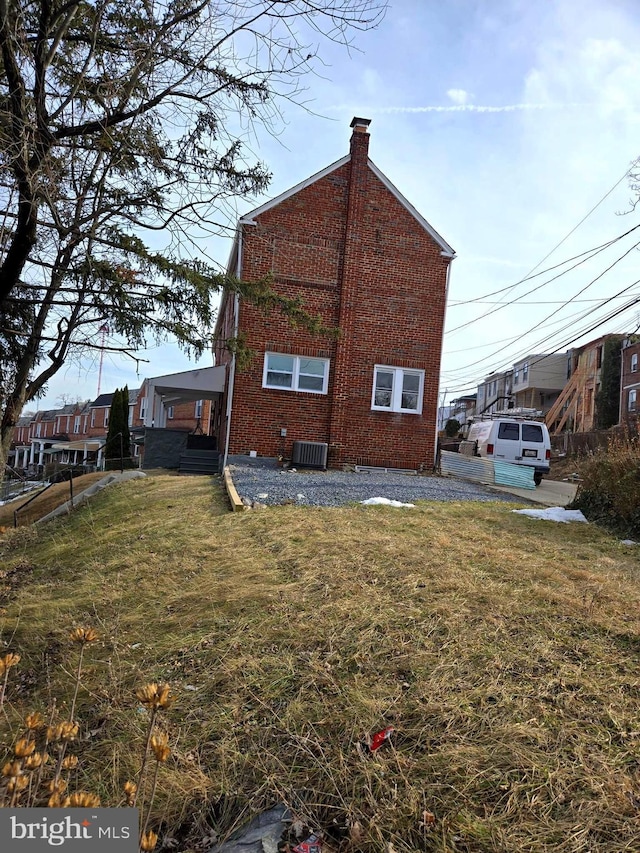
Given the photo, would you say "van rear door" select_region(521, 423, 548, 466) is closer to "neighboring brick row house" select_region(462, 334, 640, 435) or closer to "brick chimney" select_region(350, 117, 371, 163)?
"brick chimney" select_region(350, 117, 371, 163)

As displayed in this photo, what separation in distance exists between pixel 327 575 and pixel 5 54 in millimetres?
4556

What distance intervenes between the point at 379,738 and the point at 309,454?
37.8ft

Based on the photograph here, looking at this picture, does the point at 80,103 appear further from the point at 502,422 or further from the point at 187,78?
the point at 502,422

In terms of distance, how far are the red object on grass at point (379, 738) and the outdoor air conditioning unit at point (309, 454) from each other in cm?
1140

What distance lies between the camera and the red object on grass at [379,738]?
8.54 feet

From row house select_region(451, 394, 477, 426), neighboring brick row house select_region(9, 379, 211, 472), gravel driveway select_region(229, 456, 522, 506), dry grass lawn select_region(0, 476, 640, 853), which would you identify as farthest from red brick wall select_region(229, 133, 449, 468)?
row house select_region(451, 394, 477, 426)

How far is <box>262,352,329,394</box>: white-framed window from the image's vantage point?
14.3 meters

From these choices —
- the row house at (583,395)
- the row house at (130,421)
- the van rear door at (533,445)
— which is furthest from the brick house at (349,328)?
the row house at (583,395)

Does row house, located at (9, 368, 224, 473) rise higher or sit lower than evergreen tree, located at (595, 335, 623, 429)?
lower

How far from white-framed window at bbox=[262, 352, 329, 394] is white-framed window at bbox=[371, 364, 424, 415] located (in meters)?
1.43

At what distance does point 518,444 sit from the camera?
51.8 ft

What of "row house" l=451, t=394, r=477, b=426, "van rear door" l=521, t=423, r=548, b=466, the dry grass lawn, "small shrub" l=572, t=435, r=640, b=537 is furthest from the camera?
"row house" l=451, t=394, r=477, b=426

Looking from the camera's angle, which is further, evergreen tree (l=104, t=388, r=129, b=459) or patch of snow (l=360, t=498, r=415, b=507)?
evergreen tree (l=104, t=388, r=129, b=459)

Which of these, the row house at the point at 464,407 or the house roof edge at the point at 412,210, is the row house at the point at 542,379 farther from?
the house roof edge at the point at 412,210
